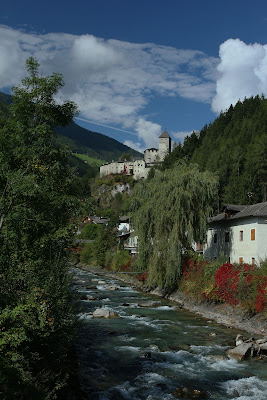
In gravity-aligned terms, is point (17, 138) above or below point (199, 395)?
above

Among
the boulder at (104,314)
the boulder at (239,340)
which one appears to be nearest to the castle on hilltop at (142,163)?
the boulder at (104,314)

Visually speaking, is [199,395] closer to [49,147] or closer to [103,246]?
[49,147]

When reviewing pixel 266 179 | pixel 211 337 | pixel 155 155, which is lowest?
pixel 211 337

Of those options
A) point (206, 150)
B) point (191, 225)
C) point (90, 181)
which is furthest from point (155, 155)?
point (191, 225)

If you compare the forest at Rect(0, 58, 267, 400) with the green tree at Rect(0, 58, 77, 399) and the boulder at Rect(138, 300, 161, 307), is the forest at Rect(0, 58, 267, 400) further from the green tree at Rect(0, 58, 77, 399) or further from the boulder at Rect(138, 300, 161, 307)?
the boulder at Rect(138, 300, 161, 307)

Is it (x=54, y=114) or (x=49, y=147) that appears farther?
(x=54, y=114)

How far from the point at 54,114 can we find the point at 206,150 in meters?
90.2

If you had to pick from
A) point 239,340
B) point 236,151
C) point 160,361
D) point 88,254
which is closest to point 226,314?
point 239,340

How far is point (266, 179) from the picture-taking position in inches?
2657

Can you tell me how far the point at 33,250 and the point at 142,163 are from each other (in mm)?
147182

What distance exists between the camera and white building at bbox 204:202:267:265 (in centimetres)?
2980

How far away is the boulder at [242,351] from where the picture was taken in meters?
14.6

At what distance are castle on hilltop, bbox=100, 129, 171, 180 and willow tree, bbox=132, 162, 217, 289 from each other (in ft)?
398

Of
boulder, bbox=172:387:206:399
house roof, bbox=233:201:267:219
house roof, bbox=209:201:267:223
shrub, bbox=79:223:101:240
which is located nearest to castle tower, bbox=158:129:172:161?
shrub, bbox=79:223:101:240
